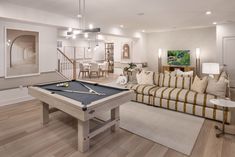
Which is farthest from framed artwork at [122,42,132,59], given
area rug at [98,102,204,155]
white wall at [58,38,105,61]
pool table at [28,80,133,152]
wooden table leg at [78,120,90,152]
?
wooden table leg at [78,120,90,152]

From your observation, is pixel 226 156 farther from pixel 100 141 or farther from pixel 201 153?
pixel 100 141

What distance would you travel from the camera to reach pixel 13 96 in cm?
467

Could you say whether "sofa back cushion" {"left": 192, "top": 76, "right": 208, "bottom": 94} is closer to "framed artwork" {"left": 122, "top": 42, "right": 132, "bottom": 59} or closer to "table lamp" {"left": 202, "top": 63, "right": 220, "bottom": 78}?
"table lamp" {"left": 202, "top": 63, "right": 220, "bottom": 78}

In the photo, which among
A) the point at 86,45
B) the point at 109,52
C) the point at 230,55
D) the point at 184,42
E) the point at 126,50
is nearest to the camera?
the point at 230,55

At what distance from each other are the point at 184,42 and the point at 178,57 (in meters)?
0.81

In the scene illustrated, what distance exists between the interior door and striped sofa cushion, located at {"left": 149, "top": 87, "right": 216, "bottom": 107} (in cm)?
354

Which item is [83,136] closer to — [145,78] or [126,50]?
[145,78]

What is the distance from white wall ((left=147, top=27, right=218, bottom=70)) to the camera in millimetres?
7449

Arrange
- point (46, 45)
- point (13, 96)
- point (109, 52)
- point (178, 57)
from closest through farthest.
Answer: point (13, 96), point (46, 45), point (178, 57), point (109, 52)

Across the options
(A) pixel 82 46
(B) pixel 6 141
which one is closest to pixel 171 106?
(B) pixel 6 141

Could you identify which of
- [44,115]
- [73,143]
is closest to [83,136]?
[73,143]

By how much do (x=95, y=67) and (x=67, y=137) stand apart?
6.84 meters

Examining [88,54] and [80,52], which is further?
[88,54]

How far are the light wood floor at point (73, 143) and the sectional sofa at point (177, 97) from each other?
302 millimetres
